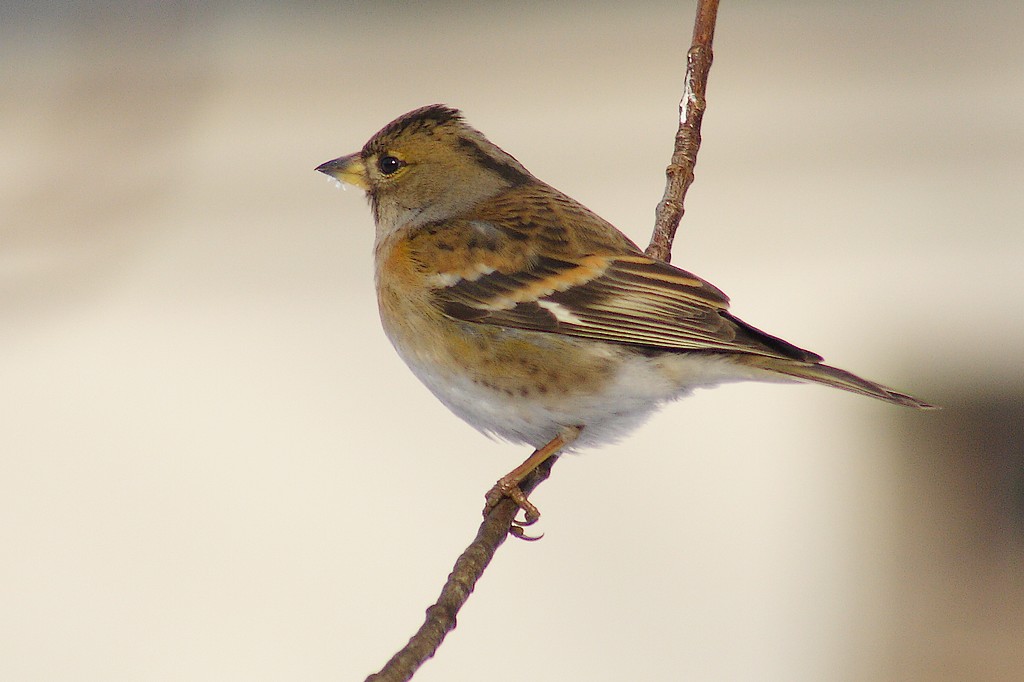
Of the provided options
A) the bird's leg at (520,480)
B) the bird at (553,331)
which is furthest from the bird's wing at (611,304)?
the bird's leg at (520,480)

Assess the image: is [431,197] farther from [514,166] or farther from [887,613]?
[887,613]

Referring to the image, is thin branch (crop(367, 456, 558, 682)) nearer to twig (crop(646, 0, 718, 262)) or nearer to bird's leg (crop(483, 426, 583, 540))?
bird's leg (crop(483, 426, 583, 540))

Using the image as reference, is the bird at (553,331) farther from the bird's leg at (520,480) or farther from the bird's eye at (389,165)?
the bird's eye at (389,165)

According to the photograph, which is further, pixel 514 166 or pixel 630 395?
pixel 514 166

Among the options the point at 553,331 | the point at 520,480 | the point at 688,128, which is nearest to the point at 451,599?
the point at 520,480

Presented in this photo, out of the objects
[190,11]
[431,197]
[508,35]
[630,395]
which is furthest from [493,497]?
[508,35]

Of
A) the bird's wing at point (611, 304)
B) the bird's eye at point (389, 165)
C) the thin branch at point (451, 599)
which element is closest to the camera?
the thin branch at point (451, 599)
